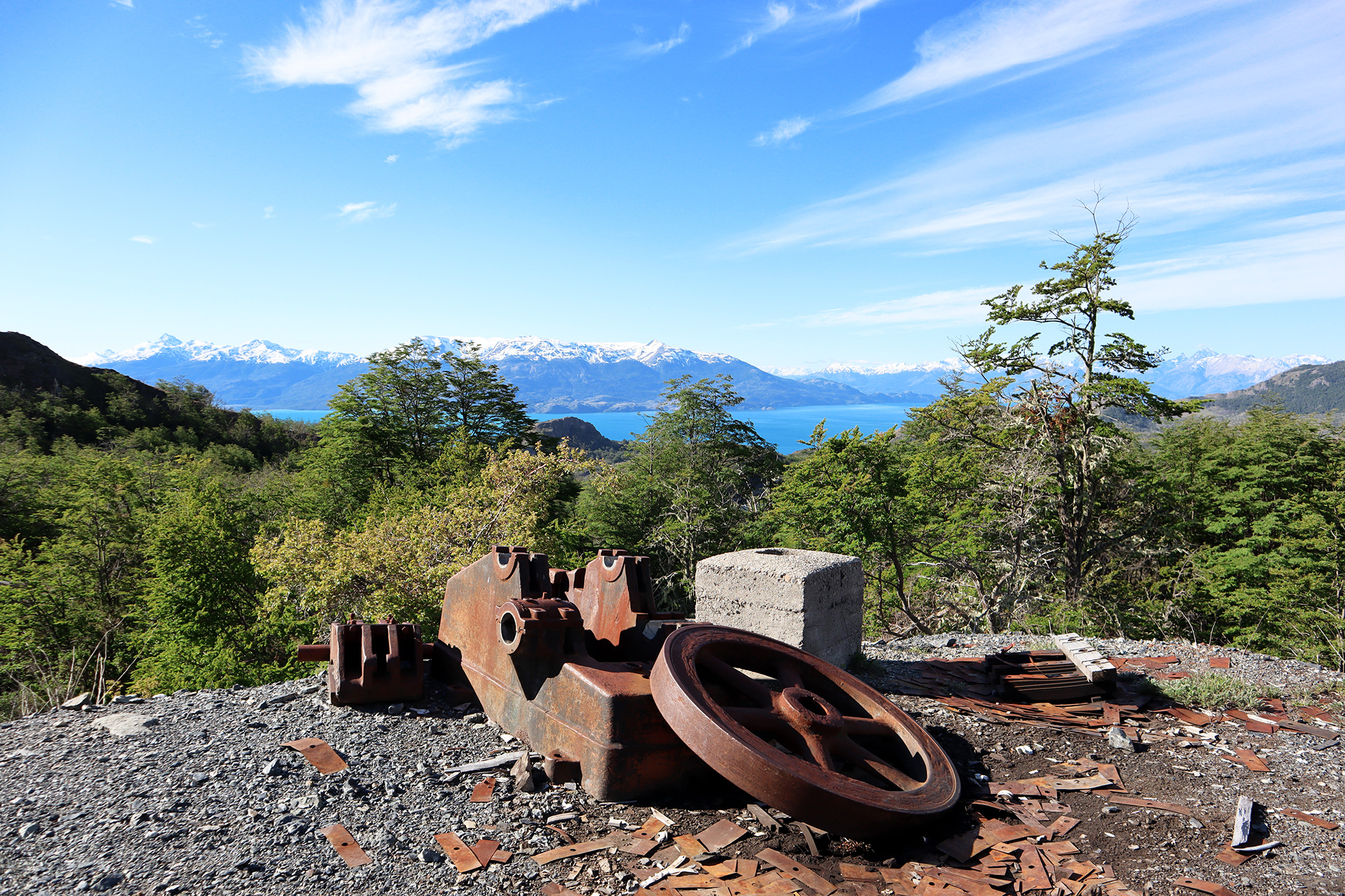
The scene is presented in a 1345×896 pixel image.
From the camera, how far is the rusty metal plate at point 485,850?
321 centimetres

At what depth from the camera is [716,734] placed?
342 cm

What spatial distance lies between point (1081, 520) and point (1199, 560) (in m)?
3.78

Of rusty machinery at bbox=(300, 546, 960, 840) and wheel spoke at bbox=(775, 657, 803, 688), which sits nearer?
rusty machinery at bbox=(300, 546, 960, 840)

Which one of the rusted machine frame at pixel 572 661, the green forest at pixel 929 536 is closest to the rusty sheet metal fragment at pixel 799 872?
the rusted machine frame at pixel 572 661

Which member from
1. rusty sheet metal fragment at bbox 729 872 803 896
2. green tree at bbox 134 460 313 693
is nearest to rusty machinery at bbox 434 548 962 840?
rusty sheet metal fragment at bbox 729 872 803 896

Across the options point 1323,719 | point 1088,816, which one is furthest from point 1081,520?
point 1088,816

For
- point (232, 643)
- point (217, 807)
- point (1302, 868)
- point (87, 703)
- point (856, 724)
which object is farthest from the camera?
point (232, 643)

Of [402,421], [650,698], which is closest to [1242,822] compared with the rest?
[650,698]

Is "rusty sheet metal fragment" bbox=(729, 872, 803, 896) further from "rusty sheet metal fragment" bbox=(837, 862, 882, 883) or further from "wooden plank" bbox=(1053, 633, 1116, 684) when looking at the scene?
"wooden plank" bbox=(1053, 633, 1116, 684)

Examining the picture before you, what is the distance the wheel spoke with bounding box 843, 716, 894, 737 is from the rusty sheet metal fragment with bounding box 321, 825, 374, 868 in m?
2.59

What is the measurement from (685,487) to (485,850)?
2244 centimetres

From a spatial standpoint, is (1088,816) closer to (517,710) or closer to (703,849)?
(703,849)

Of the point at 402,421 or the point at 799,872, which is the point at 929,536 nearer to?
the point at 799,872

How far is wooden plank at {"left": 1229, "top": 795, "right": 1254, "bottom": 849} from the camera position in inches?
136
